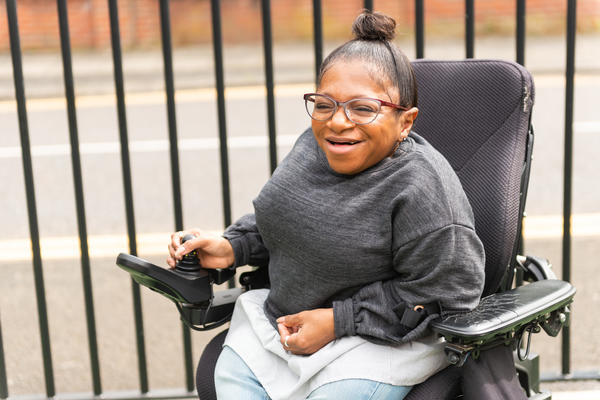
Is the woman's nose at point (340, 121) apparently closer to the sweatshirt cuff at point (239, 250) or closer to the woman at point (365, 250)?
the woman at point (365, 250)

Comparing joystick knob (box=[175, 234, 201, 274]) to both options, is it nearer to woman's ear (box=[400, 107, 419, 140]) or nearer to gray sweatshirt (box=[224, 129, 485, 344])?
gray sweatshirt (box=[224, 129, 485, 344])

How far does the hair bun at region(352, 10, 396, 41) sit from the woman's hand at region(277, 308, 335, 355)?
2.00 feet

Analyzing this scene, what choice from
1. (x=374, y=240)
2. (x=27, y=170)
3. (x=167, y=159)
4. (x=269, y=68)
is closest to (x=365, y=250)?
(x=374, y=240)

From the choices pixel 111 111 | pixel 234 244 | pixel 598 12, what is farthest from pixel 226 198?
pixel 598 12

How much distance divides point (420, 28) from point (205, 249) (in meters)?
1.09

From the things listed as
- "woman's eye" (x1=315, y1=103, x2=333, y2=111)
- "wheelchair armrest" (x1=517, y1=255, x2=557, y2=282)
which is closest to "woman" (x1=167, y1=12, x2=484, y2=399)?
"woman's eye" (x1=315, y1=103, x2=333, y2=111)

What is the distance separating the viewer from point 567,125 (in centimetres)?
279

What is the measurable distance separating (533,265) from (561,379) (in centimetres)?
95

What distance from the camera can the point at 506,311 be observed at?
178 cm

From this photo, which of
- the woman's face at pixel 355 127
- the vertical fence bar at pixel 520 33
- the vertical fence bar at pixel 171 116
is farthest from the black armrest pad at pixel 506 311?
the vertical fence bar at pixel 171 116

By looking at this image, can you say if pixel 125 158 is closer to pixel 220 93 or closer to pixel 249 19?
pixel 220 93

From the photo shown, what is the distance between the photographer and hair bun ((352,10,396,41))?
1.88m

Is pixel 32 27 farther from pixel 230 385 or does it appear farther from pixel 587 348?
pixel 230 385

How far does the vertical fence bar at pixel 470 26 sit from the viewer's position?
8.69 feet
